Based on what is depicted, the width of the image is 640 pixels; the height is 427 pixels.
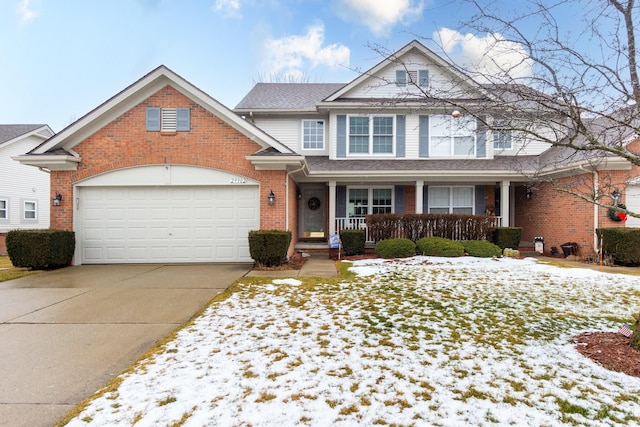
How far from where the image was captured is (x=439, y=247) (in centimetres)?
1102

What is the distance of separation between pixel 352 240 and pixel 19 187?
730 inches

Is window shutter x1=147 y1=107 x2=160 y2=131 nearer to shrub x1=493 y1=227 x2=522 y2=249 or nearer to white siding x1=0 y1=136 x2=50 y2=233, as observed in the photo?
shrub x1=493 y1=227 x2=522 y2=249

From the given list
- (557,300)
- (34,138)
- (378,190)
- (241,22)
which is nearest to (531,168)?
(378,190)

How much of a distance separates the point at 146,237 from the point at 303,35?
13.2 metres

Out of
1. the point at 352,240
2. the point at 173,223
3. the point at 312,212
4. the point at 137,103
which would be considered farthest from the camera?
the point at 312,212

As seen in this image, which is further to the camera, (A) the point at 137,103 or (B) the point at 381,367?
(A) the point at 137,103

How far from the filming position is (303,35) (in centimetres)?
1755

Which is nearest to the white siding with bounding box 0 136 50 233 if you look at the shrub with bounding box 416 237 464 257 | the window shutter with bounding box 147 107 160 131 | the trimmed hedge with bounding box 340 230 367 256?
the window shutter with bounding box 147 107 160 131

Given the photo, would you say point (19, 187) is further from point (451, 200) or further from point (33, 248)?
point (451, 200)

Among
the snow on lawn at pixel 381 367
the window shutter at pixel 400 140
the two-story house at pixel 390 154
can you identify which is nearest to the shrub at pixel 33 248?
the snow on lawn at pixel 381 367

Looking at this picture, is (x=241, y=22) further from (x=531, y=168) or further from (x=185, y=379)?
(x=185, y=379)

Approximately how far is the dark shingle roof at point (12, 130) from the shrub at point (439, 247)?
69.2ft

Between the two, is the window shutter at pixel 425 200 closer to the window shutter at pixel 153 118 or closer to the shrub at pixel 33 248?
the window shutter at pixel 153 118

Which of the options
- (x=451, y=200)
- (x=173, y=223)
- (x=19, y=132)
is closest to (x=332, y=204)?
(x=451, y=200)
